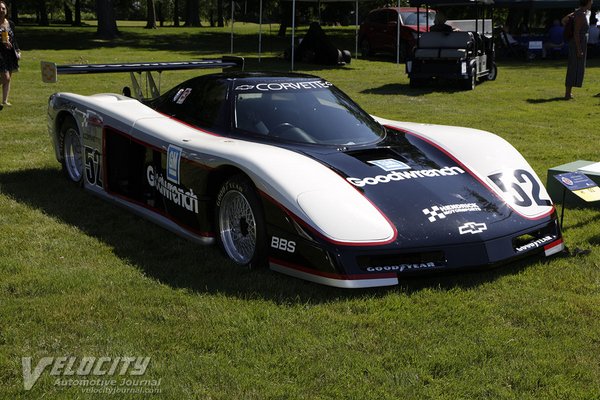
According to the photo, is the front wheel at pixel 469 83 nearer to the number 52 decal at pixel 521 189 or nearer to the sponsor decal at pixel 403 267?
the number 52 decal at pixel 521 189

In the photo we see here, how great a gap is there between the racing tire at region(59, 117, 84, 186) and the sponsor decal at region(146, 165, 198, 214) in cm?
167

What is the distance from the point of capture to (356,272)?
4.59m

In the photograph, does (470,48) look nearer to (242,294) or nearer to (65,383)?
(242,294)

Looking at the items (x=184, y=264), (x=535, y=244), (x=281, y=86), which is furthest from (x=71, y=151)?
(x=535, y=244)

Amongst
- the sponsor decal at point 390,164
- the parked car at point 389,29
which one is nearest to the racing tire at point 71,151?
the sponsor decal at point 390,164

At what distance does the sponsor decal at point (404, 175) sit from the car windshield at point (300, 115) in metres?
0.69

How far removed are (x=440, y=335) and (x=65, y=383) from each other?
1831 millimetres

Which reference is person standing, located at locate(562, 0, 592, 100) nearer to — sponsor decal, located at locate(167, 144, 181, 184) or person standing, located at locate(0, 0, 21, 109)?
person standing, located at locate(0, 0, 21, 109)

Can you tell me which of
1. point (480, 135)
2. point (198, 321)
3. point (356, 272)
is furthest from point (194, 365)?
point (480, 135)

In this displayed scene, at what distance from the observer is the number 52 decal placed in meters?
5.40

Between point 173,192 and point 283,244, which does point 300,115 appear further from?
point 283,244

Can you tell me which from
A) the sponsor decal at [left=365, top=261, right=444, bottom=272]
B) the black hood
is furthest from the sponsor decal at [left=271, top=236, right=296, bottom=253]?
the black hood

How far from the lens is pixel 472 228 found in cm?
490

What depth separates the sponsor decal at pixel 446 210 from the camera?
16.2 feet
